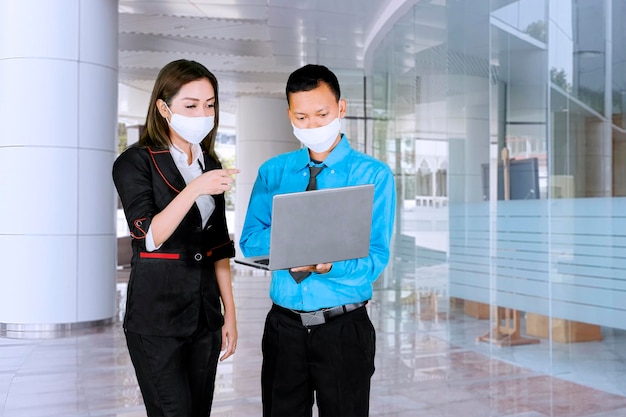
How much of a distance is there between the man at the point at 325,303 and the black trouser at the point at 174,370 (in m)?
0.23

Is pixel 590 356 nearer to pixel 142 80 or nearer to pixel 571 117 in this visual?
pixel 571 117

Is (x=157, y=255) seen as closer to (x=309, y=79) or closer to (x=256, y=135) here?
(x=309, y=79)

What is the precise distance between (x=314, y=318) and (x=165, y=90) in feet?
3.21

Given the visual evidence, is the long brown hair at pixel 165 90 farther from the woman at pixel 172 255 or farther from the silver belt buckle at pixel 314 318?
the silver belt buckle at pixel 314 318

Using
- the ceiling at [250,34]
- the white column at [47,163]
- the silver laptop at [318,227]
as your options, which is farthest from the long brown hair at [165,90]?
the ceiling at [250,34]

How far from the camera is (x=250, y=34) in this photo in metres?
13.5

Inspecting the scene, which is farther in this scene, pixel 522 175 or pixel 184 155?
pixel 522 175

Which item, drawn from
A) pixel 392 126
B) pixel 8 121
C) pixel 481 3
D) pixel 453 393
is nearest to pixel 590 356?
pixel 453 393

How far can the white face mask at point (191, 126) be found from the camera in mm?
2631

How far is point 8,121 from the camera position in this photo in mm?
9008

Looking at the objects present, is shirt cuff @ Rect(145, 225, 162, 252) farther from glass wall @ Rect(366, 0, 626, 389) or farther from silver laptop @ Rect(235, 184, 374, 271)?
glass wall @ Rect(366, 0, 626, 389)

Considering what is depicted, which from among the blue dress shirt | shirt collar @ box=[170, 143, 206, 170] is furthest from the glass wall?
shirt collar @ box=[170, 143, 206, 170]

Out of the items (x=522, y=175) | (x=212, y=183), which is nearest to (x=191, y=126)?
(x=212, y=183)

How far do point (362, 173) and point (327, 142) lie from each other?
0.55 ft
